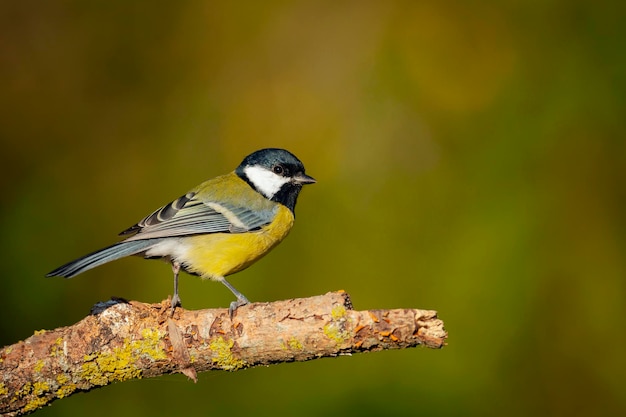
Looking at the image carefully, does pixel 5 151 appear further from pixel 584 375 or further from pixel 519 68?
pixel 584 375

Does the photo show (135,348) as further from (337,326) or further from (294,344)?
(337,326)

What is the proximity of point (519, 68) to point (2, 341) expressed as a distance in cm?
262

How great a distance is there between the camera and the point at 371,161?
3.50 meters

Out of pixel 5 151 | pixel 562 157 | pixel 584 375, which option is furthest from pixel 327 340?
pixel 5 151

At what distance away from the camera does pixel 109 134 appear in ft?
11.7

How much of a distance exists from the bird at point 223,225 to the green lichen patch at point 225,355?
0.38 meters

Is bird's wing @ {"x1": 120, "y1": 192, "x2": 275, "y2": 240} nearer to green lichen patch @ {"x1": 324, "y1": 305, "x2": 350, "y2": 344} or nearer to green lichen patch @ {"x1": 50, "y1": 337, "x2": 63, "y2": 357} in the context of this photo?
green lichen patch @ {"x1": 50, "y1": 337, "x2": 63, "y2": 357}

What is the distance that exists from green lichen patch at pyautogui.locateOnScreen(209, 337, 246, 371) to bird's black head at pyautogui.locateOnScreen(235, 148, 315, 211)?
906 mm

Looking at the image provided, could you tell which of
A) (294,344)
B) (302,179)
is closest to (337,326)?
(294,344)

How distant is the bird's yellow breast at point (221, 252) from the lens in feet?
8.56

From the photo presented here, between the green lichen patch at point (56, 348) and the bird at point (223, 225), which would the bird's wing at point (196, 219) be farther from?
the green lichen patch at point (56, 348)

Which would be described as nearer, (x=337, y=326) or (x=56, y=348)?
(x=337, y=326)

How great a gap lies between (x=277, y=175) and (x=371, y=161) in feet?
2.39

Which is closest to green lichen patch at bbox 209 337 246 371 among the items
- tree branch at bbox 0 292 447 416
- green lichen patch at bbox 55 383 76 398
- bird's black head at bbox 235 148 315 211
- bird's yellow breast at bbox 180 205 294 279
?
→ tree branch at bbox 0 292 447 416
